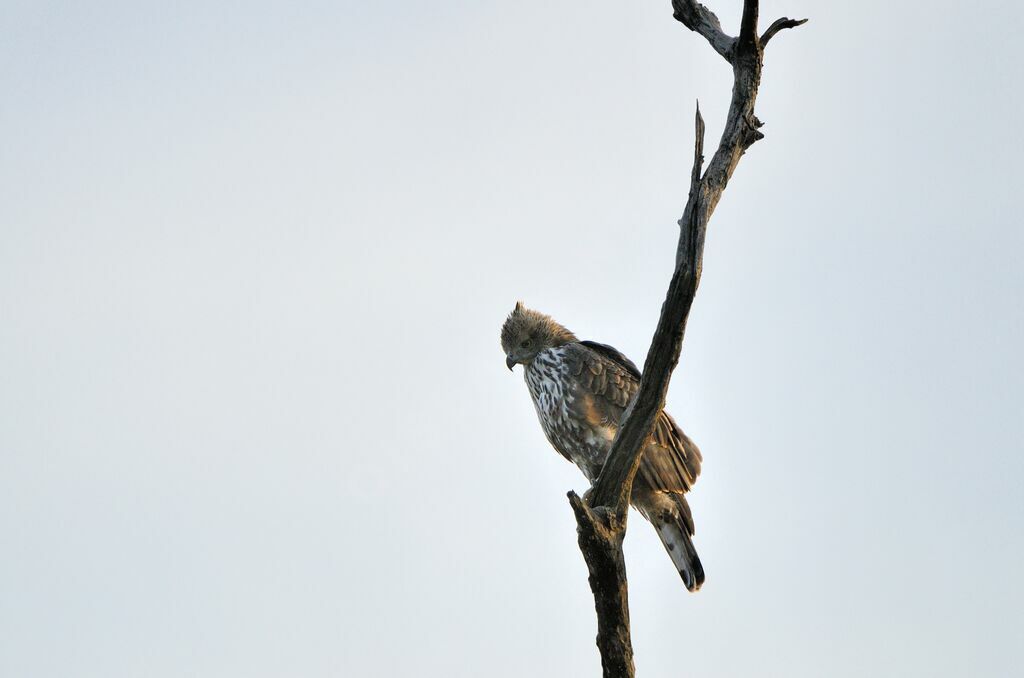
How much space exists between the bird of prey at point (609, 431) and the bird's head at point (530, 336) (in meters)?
0.18

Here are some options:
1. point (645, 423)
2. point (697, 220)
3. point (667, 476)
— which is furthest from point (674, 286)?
point (667, 476)

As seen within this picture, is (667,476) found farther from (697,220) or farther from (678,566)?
(697,220)

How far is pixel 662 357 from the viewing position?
6082mm

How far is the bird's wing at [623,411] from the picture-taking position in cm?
864

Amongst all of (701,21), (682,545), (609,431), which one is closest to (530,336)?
(609,431)

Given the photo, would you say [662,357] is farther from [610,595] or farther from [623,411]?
[623,411]

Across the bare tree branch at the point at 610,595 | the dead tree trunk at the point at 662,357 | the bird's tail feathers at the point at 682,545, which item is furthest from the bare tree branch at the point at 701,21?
the bird's tail feathers at the point at 682,545

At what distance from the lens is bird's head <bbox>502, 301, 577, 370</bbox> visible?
9922 millimetres

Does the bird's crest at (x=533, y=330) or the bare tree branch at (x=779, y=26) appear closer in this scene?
the bare tree branch at (x=779, y=26)

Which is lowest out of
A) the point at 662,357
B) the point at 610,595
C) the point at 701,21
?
the point at 610,595

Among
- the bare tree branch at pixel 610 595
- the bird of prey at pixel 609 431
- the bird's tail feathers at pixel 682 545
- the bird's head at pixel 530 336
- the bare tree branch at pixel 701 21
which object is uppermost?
the bird's head at pixel 530 336

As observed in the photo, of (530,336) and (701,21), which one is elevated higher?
(530,336)

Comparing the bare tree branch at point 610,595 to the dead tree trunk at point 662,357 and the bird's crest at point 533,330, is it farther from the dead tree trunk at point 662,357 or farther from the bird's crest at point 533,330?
the bird's crest at point 533,330

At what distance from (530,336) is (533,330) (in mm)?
58
